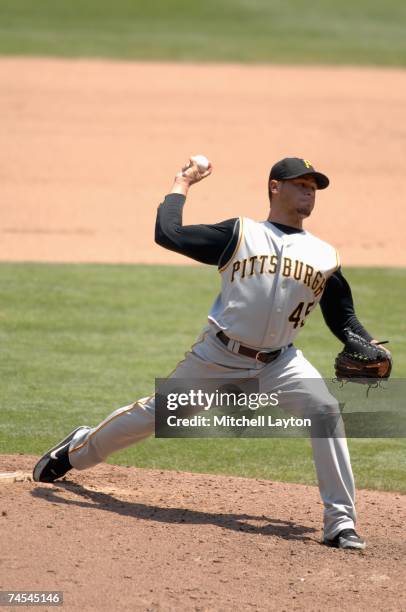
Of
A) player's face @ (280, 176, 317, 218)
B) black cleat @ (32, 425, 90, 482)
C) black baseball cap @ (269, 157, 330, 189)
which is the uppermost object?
black baseball cap @ (269, 157, 330, 189)

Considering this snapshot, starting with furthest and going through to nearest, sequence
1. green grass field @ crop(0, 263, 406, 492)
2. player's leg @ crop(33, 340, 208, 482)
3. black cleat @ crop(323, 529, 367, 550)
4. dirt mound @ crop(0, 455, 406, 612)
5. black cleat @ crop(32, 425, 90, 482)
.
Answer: green grass field @ crop(0, 263, 406, 492), black cleat @ crop(32, 425, 90, 482), player's leg @ crop(33, 340, 208, 482), black cleat @ crop(323, 529, 367, 550), dirt mound @ crop(0, 455, 406, 612)

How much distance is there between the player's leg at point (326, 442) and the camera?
4.80m

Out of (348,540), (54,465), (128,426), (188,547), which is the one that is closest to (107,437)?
(128,426)

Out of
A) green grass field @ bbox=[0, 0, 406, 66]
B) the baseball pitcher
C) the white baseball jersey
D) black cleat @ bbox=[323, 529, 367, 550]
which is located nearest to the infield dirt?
green grass field @ bbox=[0, 0, 406, 66]

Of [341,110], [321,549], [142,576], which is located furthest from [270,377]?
[341,110]

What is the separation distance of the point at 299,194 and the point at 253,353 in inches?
29.1

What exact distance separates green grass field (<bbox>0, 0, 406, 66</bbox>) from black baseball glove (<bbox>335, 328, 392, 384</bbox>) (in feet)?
62.8

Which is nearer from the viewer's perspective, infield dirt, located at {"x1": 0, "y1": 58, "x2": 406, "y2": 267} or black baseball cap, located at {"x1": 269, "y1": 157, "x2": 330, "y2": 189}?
black baseball cap, located at {"x1": 269, "y1": 157, "x2": 330, "y2": 189}

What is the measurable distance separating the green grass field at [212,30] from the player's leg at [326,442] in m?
19.2

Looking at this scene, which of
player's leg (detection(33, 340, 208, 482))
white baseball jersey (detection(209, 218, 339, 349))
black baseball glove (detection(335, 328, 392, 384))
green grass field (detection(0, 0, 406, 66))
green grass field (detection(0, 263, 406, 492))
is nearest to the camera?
white baseball jersey (detection(209, 218, 339, 349))

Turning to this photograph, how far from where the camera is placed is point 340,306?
5090 mm

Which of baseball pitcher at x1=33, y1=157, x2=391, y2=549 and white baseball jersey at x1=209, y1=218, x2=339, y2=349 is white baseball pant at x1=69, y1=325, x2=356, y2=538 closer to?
baseball pitcher at x1=33, y1=157, x2=391, y2=549

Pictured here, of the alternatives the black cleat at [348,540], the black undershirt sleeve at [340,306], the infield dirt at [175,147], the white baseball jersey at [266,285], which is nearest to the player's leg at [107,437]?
the white baseball jersey at [266,285]

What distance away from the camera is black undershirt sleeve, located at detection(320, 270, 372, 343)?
16.6ft
